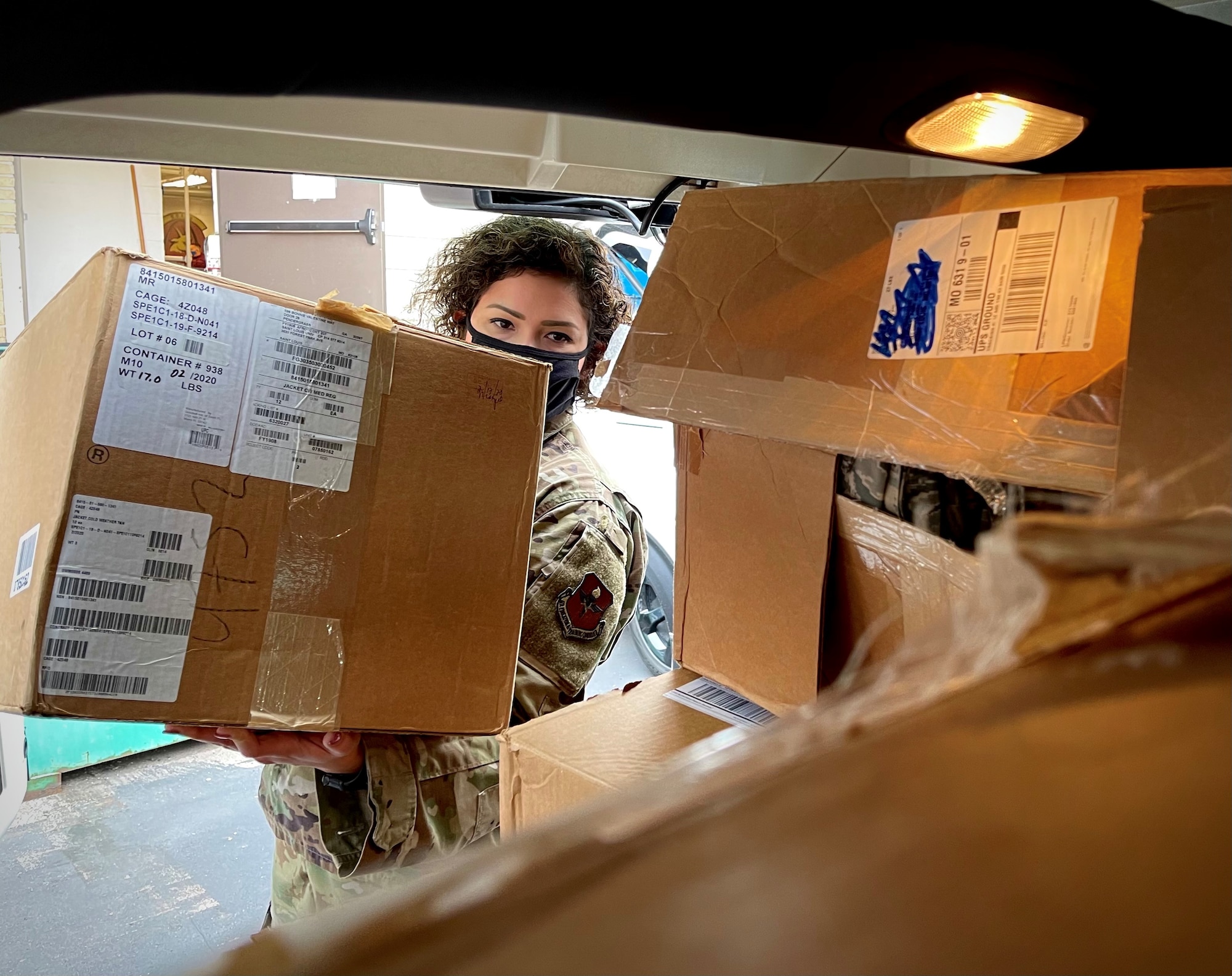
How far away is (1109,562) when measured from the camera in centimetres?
18

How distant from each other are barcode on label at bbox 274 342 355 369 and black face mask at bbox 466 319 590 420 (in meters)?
0.56

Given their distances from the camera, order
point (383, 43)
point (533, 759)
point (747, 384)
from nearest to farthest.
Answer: point (383, 43) < point (747, 384) < point (533, 759)

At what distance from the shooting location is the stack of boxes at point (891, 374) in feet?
1.63

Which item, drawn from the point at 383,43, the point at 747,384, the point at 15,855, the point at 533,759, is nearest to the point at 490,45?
the point at 383,43

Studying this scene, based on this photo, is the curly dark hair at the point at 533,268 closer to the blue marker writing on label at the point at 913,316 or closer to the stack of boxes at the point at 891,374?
the stack of boxes at the point at 891,374

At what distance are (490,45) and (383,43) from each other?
0.05 m

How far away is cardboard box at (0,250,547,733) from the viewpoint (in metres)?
0.68

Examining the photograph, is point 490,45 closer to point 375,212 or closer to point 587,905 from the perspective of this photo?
point 587,905

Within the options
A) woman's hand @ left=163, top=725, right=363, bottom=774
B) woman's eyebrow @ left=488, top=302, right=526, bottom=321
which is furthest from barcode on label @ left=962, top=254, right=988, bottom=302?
woman's eyebrow @ left=488, top=302, right=526, bottom=321

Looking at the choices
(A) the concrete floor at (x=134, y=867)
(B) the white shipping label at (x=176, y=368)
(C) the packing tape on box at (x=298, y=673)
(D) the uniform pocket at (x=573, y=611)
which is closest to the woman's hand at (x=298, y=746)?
(C) the packing tape on box at (x=298, y=673)

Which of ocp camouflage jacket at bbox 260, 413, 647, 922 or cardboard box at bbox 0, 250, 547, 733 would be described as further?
ocp camouflage jacket at bbox 260, 413, 647, 922

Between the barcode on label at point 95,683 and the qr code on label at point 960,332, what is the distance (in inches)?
26.2

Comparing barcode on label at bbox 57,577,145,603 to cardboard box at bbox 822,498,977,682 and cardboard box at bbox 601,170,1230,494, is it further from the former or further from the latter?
cardboard box at bbox 822,498,977,682

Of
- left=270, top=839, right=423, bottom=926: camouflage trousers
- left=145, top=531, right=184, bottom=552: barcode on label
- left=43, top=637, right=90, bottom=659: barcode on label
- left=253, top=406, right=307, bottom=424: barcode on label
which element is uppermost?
left=253, top=406, right=307, bottom=424: barcode on label
